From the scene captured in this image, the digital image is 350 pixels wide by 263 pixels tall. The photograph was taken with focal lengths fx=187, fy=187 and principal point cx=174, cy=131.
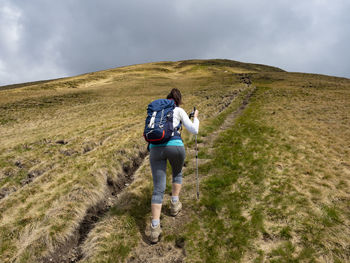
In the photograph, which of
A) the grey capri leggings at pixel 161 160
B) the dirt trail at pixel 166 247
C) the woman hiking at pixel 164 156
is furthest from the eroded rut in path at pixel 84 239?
the grey capri leggings at pixel 161 160

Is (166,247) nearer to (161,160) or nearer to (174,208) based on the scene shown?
(174,208)

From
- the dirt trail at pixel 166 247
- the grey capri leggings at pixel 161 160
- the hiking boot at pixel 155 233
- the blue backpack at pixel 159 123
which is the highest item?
the blue backpack at pixel 159 123

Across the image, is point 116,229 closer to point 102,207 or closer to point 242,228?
point 102,207

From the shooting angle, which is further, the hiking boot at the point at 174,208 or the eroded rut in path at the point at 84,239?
the hiking boot at the point at 174,208

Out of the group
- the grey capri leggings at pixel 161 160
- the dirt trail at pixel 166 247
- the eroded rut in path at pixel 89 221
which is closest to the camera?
the grey capri leggings at pixel 161 160

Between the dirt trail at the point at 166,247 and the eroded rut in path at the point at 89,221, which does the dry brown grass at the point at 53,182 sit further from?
the dirt trail at the point at 166,247

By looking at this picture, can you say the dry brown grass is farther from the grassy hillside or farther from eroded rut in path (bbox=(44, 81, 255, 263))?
eroded rut in path (bbox=(44, 81, 255, 263))

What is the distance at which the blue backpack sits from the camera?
4875 millimetres

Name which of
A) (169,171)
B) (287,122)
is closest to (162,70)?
(287,122)

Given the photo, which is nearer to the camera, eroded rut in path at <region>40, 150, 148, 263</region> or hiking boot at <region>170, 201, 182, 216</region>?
eroded rut in path at <region>40, 150, 148, 263</region>

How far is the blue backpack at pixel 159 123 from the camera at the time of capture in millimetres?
4875


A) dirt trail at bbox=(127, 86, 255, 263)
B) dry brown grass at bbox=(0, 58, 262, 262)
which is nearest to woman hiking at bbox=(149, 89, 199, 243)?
dirt trail at bbox=(127, 86, 255, 263)

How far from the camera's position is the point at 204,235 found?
5957 mm

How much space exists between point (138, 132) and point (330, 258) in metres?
14.9
